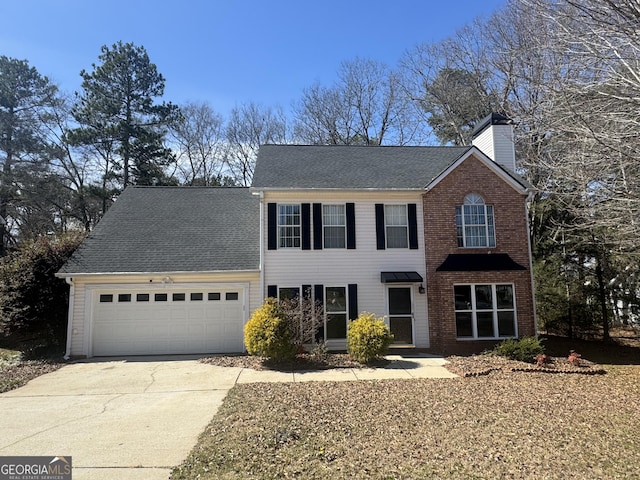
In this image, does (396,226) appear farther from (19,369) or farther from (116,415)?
(19,369)

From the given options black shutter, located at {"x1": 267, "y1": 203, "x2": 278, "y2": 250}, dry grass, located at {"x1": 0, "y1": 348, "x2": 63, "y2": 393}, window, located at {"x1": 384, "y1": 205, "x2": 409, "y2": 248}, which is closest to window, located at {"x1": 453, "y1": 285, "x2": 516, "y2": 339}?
window, located at {"x1": 384, "y1": 205, "x2": 409, "y2": 248}

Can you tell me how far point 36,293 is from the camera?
12.7 meters

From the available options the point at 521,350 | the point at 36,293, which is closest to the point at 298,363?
the point at 521,350

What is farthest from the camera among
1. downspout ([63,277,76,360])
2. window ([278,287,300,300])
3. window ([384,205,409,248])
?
window ([384,205,409,248])

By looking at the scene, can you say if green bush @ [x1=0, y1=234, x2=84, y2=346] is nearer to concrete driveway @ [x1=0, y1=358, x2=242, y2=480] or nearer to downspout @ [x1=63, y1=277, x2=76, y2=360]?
downspout @ [x1=63, y1=277, x2=76, y2=360]

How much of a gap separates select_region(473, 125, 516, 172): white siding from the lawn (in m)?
8.70

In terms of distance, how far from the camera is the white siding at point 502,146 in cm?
1506

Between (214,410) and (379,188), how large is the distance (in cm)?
860

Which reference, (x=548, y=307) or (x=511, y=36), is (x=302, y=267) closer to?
(x=548, y=307)

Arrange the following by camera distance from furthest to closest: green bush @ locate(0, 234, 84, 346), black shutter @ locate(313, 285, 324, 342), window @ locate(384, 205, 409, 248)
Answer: window @ locate(384, 205, 409, 248), black shutter @ locate(313, 285, 324, 342), green bush @ locate(0, 234, 84, 346)

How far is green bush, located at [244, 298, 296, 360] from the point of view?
10.6m

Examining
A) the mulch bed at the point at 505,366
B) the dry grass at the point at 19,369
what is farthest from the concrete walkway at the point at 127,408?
the mulch bed at the point at 505,366

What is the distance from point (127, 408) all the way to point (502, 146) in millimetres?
14649

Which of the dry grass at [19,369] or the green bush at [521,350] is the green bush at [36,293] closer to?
the dry grass at [19,369]
